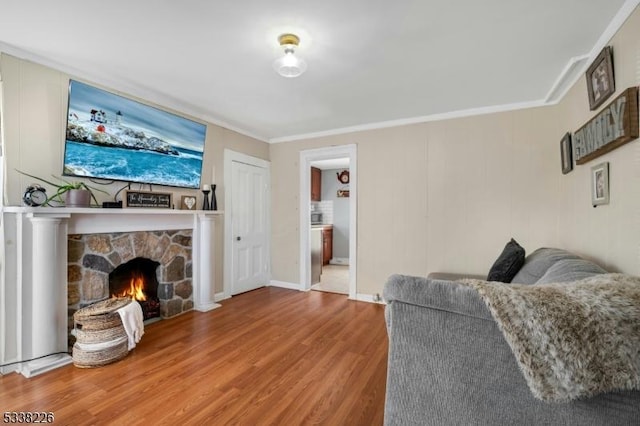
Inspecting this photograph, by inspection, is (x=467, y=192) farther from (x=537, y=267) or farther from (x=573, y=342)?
(x=573, y=342)

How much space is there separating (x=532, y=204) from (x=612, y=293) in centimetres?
255

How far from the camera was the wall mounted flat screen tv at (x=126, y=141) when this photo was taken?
2.42m

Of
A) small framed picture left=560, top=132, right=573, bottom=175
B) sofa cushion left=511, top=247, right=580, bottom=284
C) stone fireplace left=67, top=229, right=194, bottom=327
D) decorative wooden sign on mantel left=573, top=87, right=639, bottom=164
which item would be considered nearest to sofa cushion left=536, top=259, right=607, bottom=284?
sofa cushion left=511, top=247, right=580, bottom=284

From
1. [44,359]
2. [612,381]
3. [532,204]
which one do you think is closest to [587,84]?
[532,204]

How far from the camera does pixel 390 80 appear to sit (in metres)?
2.60

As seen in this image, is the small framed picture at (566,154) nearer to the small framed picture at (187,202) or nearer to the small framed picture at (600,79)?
the small framed picture at (600,79)

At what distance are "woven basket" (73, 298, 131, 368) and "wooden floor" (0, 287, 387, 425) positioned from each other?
0.07 m

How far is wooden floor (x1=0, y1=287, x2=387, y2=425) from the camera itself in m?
1.66

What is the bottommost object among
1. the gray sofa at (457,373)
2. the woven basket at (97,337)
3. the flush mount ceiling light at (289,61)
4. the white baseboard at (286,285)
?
the white baseboard at (286,285)

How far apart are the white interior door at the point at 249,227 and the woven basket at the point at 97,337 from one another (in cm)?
177

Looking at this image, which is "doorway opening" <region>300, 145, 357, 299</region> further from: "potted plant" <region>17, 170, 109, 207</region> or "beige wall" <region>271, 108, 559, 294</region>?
"potted plant" <region>17, 170, 109, 207</region>

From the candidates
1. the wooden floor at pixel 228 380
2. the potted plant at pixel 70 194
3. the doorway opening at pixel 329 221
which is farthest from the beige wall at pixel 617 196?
the potted plant at pixel 70 194

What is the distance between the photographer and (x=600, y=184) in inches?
77.2

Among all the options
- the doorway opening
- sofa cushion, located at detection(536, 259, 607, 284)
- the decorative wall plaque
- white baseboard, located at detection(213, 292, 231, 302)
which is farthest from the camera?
the doorway opening
